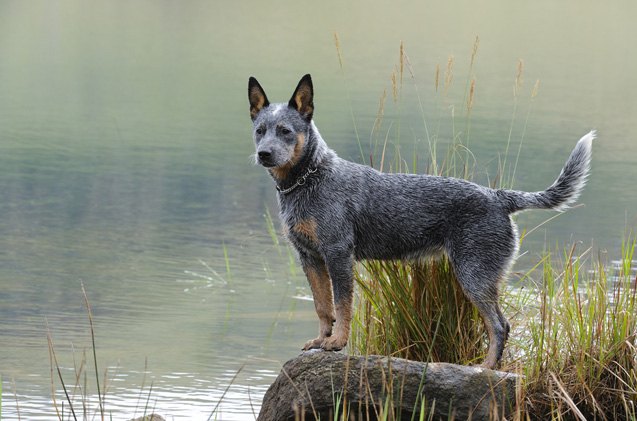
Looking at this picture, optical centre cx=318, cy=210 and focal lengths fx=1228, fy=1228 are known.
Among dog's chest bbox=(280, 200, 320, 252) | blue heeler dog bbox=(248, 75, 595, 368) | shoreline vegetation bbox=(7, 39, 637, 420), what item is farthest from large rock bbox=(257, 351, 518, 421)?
dog's chest bbox=(280, 200, 320, 252)

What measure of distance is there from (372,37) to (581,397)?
45430 mm

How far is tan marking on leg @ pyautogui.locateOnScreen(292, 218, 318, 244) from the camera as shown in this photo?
21.9 feet

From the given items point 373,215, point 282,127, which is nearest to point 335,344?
point 373,215

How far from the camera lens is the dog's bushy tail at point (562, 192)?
676 cm

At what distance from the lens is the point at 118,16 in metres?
55.6

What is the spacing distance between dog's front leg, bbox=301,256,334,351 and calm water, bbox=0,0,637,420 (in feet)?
3.50

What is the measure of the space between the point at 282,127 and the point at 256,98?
318 mm

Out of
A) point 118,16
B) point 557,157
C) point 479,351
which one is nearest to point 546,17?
point 118,16

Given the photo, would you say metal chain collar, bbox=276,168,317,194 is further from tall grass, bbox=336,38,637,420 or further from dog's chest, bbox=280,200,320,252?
tall grass, bbox=336,38,637,420

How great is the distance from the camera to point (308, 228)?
668 cm

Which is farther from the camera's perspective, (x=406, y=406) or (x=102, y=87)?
(x=102, y=87)

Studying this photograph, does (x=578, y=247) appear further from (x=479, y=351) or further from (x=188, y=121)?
(x=188, y=121)

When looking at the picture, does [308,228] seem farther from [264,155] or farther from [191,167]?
[191,167]

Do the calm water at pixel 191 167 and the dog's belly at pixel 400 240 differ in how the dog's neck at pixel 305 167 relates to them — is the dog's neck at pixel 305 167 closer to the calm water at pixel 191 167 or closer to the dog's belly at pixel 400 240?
the dog's belly at pixel 400 240
